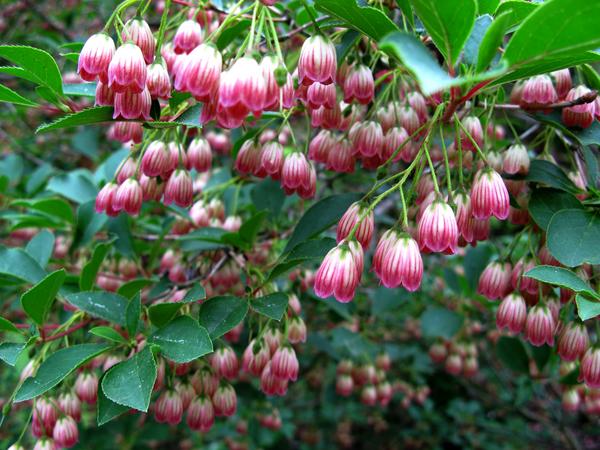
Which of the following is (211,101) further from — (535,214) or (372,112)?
(535,214)

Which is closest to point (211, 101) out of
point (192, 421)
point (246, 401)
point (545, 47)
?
point (545, 47)

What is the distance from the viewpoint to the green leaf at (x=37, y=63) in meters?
1.24

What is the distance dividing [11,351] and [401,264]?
100 centimetres

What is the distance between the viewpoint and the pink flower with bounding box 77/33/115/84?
126cm

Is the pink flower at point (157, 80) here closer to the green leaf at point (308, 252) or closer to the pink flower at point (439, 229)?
the green leaf at point (308, 252)

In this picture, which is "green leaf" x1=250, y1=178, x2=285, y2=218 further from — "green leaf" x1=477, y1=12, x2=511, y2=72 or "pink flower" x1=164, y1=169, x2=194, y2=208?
"green leaf" x1=477, y1=12, x2=511, y2=72

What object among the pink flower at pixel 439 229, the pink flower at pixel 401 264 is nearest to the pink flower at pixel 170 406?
the pink flower at pixel 401 264

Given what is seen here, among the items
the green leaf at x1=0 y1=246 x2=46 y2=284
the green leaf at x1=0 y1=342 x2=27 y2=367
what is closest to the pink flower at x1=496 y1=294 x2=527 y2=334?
the green leaf at x1=0 y1=342 x2=27 y2=367

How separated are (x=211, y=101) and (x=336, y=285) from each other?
513 mm

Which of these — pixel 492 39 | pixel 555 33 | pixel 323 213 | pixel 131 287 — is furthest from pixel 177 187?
pixel 555 33

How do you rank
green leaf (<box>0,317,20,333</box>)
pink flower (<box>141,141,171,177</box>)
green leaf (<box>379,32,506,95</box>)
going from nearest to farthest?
green leaf (<box>379,32,506,95</box>), green leaf (<box>0,317,20,333</box>), pink flower (<box>141,141,171,177</box>)

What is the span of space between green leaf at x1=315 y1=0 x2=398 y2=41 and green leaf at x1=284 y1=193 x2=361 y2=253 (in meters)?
0.57

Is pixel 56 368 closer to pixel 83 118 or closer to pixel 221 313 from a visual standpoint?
pixel 221 313

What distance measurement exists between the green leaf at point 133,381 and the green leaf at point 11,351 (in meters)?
0.25
